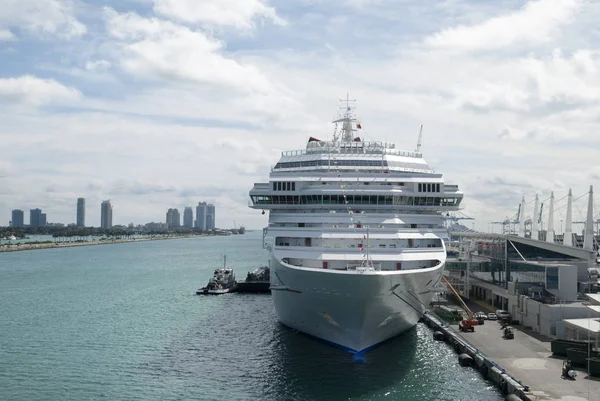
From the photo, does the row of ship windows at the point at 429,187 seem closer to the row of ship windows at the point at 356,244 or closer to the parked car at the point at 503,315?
the row of ship windows at the point at 356,244

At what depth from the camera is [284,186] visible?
38.2 m

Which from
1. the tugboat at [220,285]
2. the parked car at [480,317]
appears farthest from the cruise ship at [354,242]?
the tugboat at [220,285]

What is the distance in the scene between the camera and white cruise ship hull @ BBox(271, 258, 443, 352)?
29.2 meters

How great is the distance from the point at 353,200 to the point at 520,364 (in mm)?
13880

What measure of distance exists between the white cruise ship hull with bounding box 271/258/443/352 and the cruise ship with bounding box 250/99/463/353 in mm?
66

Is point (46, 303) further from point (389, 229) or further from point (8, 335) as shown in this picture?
point (389, 229)

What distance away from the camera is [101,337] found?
43969 mm

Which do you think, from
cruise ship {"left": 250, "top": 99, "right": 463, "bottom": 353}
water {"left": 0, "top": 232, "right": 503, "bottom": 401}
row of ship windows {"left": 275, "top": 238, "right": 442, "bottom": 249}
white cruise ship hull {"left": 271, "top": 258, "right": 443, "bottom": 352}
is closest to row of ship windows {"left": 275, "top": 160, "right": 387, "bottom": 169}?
cruise ship {"left": 250, "top": 99, "right": 463, "bottom": 353}

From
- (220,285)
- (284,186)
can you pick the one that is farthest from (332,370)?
(220,285)

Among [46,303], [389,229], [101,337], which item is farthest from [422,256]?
[46,303]

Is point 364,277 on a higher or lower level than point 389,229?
lower

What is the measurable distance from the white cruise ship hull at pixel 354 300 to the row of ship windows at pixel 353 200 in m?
5.32

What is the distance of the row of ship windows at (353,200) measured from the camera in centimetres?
3638

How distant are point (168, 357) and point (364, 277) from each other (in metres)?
16.0
